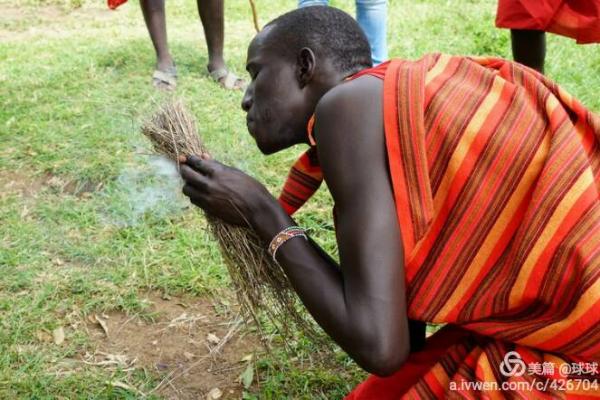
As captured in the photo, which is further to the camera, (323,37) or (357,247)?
(323,37)

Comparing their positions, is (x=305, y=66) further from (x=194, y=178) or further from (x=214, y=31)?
(x=214, y=31)

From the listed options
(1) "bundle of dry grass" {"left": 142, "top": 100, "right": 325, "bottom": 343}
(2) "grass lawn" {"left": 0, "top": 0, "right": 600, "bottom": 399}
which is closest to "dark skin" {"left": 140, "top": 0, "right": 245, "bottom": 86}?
(2) "grass lawn" {"left": 0, "top": 0, "right": 600, "bottom": 399}

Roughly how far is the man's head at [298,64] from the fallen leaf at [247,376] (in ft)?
3.08

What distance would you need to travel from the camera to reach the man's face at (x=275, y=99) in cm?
168

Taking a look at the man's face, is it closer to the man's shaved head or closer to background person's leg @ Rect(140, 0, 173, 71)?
the man's shaved head

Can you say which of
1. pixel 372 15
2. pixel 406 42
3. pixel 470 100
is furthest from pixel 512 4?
pixel 470 100

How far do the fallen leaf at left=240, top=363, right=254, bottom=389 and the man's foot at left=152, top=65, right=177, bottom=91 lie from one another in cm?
275

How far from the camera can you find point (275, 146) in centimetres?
176

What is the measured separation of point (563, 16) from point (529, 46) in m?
0.34

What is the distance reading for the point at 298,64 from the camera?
1666 millimetres

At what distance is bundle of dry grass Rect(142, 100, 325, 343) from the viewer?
1843mm

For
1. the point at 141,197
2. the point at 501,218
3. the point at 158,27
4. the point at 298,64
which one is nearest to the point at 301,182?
the point at 298,64

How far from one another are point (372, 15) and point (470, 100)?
2872mm

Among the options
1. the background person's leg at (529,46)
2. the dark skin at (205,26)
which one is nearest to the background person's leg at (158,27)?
the dark skin at (205,26)
